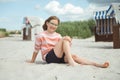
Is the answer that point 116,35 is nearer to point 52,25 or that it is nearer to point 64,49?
point 52,25

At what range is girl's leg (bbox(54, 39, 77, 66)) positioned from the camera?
537 centimetres

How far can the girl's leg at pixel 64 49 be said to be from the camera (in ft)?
17.6

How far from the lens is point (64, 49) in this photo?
5414 millimetres

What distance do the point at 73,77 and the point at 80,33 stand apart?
67.3 ft

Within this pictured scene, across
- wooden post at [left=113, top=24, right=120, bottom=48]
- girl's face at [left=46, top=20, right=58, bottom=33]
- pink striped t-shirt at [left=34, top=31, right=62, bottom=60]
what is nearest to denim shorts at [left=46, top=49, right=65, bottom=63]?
→ pink striped t-shirt at [left=34, top=31, right=62, bottom=60]

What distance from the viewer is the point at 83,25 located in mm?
25141

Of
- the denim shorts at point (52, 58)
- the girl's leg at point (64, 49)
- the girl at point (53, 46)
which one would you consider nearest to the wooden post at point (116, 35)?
the girl at point (53, 46)

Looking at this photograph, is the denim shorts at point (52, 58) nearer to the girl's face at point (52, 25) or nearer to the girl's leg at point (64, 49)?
→ the girl's leg at point (64, 49)

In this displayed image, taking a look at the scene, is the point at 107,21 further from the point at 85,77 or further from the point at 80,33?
the point at 85,77

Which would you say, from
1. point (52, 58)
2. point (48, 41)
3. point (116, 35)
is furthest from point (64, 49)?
point (116, 35)

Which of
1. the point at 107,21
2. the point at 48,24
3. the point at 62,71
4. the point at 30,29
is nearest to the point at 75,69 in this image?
the point at 62,71

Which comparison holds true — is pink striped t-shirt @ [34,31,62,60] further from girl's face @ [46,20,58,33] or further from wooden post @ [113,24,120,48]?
wooden post @ [113,24,120,48]

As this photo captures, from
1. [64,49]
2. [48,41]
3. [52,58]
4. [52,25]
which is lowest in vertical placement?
[52,58]

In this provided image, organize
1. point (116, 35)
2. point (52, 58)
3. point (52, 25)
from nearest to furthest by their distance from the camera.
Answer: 1. point (52, 58)
2. point (52, 25)
3. point (116, 35)
